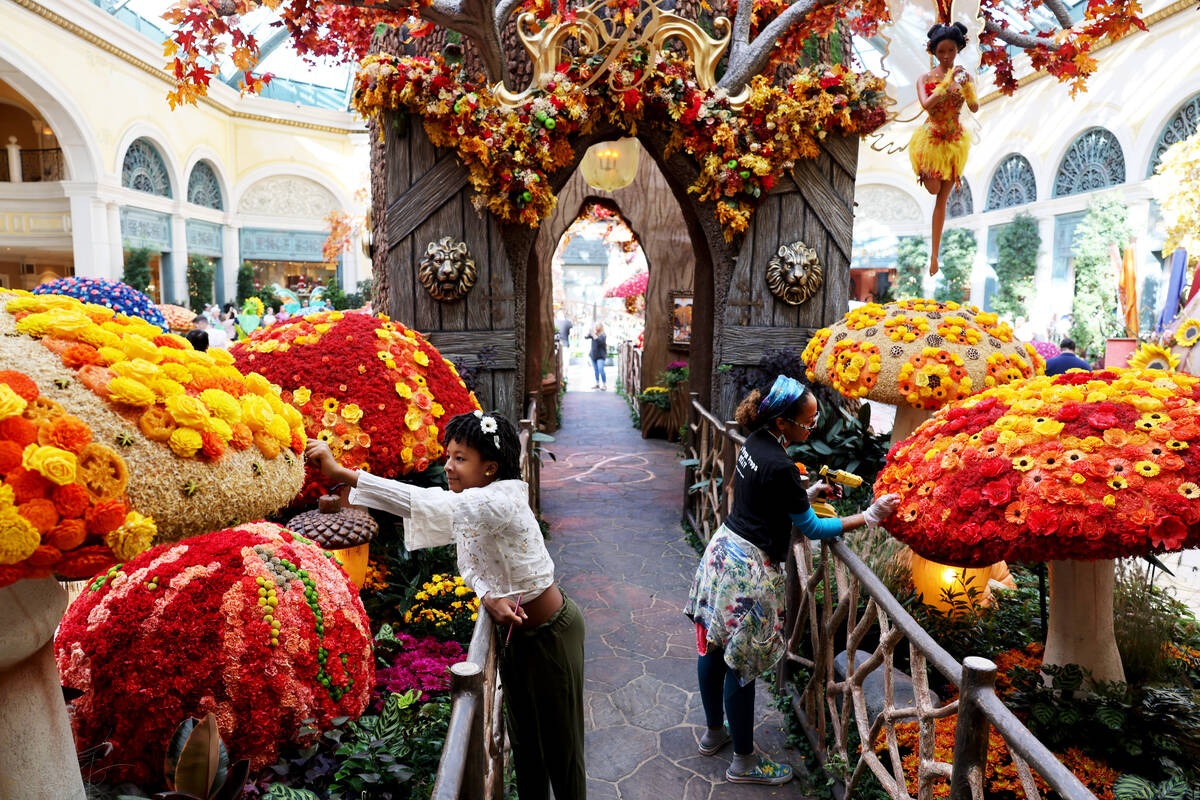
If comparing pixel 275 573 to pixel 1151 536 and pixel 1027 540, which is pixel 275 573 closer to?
pixel 1027 540

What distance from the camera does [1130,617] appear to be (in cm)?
301

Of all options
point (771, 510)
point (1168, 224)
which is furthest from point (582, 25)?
point (1168, 224)

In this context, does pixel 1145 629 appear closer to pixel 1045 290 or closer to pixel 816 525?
pixel 816 525

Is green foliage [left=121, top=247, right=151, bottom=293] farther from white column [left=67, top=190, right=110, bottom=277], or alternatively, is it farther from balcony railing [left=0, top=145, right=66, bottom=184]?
balcony railing [left=0, top=145, right=66, bottom=184]

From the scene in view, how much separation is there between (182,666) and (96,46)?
20.7m

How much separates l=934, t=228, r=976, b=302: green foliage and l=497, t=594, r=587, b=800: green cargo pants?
2233cm

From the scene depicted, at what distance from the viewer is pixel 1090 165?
16953 mm

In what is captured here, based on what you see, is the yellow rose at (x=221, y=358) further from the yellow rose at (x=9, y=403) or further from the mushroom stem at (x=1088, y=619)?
the mushroom stem at (x=1088, y=619)

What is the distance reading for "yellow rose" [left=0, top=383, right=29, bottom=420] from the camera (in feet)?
3.66

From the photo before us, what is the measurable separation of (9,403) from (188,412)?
0.28m

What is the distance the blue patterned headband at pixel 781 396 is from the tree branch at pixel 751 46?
3.63 metres

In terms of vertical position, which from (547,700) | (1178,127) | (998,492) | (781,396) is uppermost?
(1178,127)

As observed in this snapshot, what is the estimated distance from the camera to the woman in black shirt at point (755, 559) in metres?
2.81

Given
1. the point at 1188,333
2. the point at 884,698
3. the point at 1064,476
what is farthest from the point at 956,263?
the point at 1064,476
